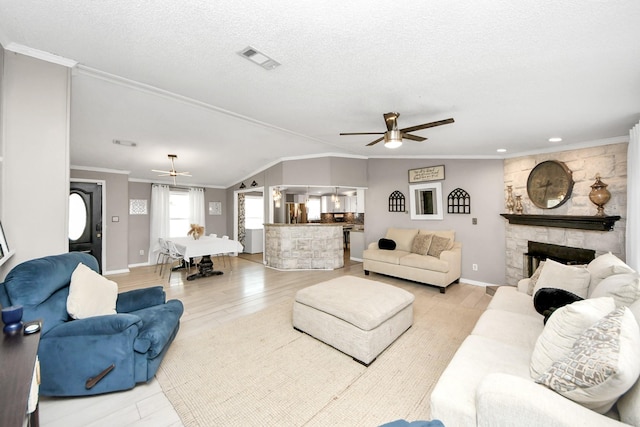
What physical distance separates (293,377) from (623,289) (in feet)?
7.63

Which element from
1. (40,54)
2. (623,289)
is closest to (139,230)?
(40,54)

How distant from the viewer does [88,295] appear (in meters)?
2.00

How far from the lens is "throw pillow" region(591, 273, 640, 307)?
4.94ft

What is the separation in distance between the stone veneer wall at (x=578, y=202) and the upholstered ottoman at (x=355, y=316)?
276 cm

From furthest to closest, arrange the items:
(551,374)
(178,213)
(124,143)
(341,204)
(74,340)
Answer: (341,204) < (178,213) < (124,143) < (74,340) < (551,374)

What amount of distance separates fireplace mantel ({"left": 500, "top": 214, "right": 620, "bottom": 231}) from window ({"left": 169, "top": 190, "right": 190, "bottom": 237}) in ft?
25.2

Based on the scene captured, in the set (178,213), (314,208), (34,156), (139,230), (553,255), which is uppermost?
(34,156)

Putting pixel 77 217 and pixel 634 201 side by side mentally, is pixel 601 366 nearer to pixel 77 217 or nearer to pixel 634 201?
pixel 634 201

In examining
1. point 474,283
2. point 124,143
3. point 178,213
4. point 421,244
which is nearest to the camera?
point 124,143

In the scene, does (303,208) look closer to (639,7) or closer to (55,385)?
(55,385)

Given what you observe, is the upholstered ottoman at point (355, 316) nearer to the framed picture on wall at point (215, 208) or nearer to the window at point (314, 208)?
the framed picture on wall at point (215, 208)

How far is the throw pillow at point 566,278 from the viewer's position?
2133mm

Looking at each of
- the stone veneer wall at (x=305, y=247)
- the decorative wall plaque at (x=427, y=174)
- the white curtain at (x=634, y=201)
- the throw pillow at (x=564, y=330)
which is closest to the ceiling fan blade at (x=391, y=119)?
the throw pillow at (x=564, y=330)

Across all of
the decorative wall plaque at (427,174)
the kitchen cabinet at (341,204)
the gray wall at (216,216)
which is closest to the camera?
the decorative wall plaque at (427,174)
